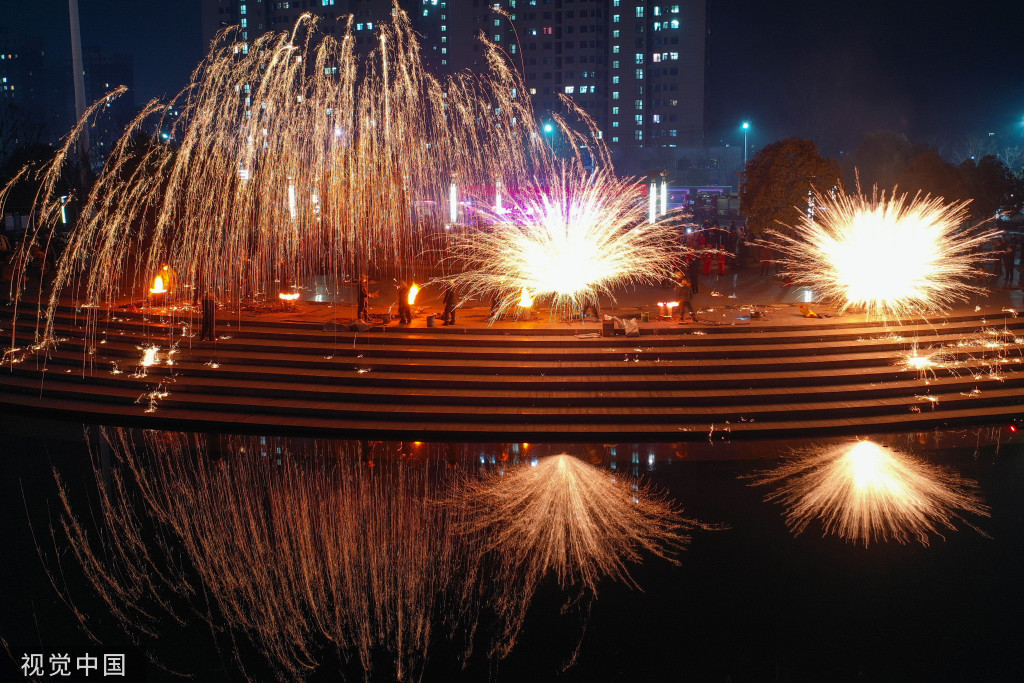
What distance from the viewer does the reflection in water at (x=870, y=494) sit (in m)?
A: 8.30

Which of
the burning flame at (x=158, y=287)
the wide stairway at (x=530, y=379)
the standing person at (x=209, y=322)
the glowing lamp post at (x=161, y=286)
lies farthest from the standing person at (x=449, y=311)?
the burning flame at (x=158, y=287)

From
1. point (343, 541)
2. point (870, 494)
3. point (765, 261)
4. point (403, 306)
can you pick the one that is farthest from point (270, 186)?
point (870, 494)

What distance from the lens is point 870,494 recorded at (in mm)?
9258

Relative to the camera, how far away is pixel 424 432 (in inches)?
463

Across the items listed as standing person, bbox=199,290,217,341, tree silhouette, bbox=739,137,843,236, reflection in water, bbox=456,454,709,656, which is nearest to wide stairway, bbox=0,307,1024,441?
standing person, bbox=199,290,217,341

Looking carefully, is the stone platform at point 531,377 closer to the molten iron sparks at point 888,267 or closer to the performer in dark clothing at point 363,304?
the performer in dark clothing at point 363,304

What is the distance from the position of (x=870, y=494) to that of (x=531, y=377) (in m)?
5.83

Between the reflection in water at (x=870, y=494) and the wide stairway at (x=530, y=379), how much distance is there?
136cm

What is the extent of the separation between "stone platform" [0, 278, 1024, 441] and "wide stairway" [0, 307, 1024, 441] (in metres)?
0.03

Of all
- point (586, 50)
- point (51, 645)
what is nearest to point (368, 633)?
point (51, 645)

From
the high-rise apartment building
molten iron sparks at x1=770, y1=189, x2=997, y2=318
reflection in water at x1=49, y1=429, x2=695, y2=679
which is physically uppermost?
the high-rise apartment building

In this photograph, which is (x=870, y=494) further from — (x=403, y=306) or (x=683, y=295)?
(x=403, y=306)

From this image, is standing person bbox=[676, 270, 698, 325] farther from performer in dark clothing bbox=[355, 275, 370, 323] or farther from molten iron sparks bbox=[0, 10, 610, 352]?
performer in dark clothing bbox=[355, 275, 370, 323]

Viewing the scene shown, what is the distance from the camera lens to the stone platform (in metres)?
12.2
